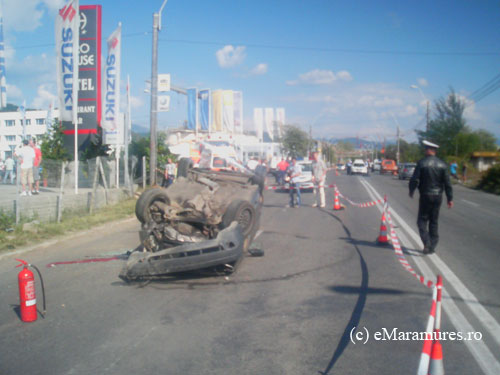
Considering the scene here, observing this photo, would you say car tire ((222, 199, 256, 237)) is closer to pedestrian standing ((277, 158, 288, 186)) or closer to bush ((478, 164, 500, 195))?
pedestrian standing ((277, 158, 288, 186))

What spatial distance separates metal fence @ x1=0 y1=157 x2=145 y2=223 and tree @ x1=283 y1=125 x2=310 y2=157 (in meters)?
54.8

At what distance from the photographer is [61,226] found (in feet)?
37.4

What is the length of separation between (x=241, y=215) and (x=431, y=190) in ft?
11.3

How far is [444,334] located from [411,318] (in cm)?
46

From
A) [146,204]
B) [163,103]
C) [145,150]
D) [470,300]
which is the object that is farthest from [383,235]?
[145,150]

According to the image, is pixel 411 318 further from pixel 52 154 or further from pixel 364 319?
pixel 52 154

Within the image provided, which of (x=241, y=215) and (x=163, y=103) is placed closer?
(x=241, y=215)

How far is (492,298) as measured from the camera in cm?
554

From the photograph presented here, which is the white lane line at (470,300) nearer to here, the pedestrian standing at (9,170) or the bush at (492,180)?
the pedestrian standing at (9,170)

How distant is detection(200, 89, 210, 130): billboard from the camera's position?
152 feet

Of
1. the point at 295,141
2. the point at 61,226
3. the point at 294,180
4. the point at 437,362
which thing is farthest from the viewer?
the point at 295,141

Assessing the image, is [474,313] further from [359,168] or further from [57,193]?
[359,168]

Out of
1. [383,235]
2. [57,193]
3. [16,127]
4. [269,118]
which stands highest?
[269,118]

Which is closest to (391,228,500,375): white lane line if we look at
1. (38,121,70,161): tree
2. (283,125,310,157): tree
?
(38,121,70,161): tree
